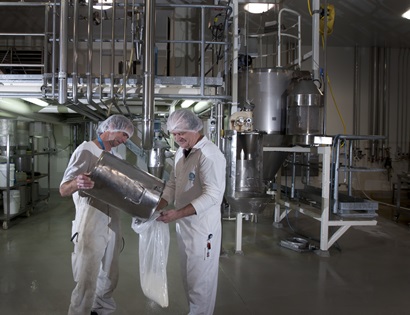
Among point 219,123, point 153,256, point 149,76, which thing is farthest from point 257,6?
point 153,256

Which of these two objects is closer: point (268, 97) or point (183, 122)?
point (183, 122)

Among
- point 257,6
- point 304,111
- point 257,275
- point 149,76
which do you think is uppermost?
point 257,6

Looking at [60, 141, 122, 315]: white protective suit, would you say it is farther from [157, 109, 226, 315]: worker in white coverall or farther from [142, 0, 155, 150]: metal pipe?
[142, 0, 155, 150]: metal pipe

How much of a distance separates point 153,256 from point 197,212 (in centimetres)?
39

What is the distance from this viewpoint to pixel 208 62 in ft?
16.1

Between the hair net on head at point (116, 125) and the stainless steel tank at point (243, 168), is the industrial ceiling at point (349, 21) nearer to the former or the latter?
the stainless steel tank at point (243, 168)

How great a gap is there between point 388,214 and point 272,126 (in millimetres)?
3446

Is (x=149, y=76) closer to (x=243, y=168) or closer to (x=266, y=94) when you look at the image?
(x=243, y=168)

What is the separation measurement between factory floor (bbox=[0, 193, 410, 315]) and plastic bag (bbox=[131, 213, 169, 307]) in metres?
0.47

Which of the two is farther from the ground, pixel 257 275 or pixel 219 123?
pixel 219 123

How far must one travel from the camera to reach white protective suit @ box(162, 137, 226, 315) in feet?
6.07

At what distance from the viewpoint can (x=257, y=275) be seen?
2969mm

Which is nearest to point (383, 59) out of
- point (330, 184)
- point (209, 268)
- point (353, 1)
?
point (353, 1)

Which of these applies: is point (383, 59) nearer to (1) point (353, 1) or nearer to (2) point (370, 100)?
(2) point (370, 100)
